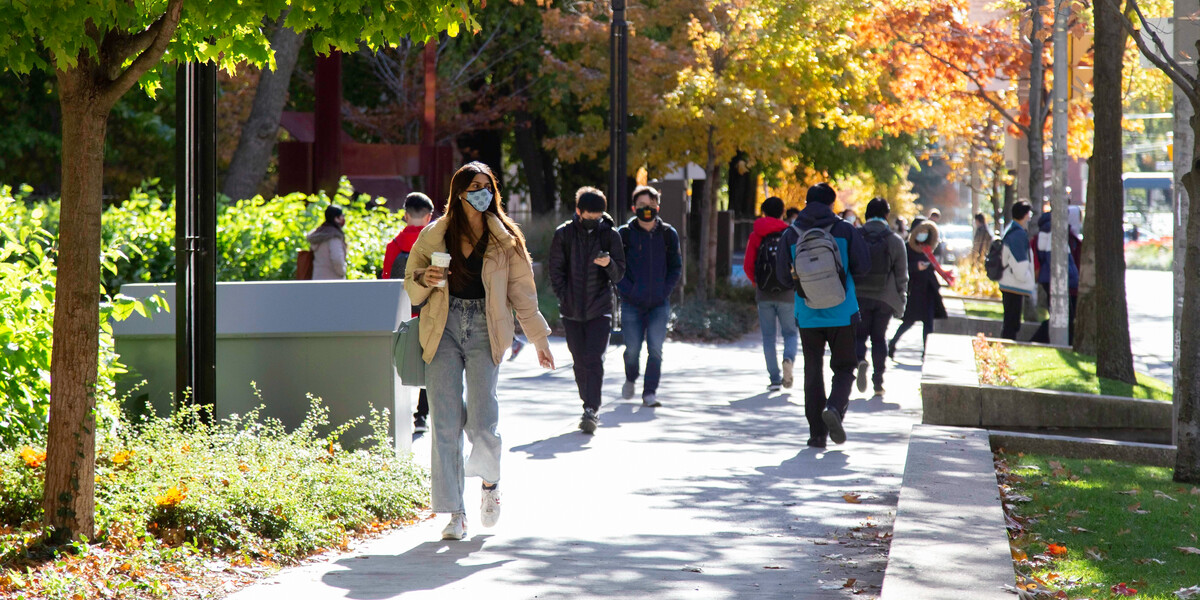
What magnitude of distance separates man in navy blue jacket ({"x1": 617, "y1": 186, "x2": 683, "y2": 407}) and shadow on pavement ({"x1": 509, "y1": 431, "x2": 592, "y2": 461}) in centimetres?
180

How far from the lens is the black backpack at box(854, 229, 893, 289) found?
1249cm

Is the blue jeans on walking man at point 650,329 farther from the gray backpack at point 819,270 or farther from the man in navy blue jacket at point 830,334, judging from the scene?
the gray backpack at point 819,270

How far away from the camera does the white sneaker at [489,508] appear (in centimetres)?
645

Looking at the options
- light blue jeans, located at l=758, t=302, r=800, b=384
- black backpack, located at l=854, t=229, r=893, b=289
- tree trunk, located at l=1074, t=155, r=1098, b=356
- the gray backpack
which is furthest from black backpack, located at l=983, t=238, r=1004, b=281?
the gray backpack

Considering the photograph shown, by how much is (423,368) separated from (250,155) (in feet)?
41.8

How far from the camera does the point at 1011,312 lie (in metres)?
15.6

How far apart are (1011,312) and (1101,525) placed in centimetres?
948

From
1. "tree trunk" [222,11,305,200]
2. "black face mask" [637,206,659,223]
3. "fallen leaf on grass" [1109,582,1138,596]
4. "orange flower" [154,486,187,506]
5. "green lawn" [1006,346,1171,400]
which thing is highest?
"tree trunk" [222,11,305,200]

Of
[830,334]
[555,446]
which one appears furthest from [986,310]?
[555,446]

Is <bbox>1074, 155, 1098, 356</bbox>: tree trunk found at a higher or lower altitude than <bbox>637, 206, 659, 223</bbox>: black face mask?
lower

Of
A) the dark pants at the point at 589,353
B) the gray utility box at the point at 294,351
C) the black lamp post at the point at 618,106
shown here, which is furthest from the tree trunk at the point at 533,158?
the gray utility box at the point at 294,351

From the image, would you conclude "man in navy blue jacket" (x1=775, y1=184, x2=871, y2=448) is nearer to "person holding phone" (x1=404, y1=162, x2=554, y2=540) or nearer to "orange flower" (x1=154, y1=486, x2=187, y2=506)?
"person holding phone" (x1=404, y1=162, x2=554, y2=540)

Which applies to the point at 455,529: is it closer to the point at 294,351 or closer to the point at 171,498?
the point at 171,498

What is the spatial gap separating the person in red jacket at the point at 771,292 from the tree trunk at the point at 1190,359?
475 centimetres
